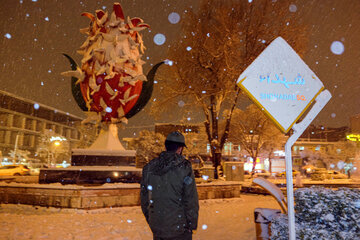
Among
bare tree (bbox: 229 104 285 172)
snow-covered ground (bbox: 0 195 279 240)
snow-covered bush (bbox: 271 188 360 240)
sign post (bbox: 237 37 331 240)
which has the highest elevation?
bare tree (bbox: 229 104 285 172)

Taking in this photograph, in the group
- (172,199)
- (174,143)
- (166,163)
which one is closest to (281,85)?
(174,143)

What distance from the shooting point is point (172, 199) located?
2639mm

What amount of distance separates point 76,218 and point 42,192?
1.96 m

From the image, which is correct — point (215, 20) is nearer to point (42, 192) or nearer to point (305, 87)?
point (42, 192)

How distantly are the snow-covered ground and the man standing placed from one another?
3.02m

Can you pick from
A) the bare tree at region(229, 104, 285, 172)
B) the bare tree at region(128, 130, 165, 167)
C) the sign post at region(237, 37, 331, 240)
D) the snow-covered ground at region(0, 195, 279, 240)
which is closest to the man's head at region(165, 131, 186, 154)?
the sign post at region(237, 37, 331, 240)

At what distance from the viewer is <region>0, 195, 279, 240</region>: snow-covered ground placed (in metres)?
5.42

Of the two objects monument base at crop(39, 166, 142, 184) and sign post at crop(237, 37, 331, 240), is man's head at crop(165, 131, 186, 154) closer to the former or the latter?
sign post at crop(237, 37, 331, 240)

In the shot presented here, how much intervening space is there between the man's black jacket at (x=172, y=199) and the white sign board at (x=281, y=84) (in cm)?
121

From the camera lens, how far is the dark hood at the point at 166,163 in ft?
8.90

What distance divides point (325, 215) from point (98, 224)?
5003 millimetres

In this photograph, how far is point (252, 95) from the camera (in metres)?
3.10

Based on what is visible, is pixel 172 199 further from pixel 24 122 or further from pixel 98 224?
pixel 24 122

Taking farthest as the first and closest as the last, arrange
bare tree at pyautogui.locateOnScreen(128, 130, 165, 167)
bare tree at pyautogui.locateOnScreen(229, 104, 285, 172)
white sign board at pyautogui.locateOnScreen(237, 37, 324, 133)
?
bare tree at pyautogui.locateOnScreen(128, 130, 165, 167) < bare tree at pyautogui.locateOnScreen(229, 104, 285, 172) < white sign board at pyautogui.locateOnScreen(237, 37, 324, 133)
